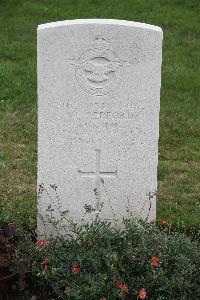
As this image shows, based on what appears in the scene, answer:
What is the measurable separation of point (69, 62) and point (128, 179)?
2.85 feet

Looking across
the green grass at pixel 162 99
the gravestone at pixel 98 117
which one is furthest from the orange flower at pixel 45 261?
the green grass at pixel 162 99

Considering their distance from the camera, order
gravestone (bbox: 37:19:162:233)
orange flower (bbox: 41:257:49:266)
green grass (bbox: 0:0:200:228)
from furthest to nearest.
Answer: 1. green grass (bbox: 0:0:200:228)
2. gravestone (bbox: 37:19:162:233)
3. orange flower (bbox: 41:257:49:266)

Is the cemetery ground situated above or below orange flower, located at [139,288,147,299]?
above

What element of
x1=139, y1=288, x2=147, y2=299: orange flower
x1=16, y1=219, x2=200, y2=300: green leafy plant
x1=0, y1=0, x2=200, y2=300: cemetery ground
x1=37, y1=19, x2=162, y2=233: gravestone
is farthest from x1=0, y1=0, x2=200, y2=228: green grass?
x1=139, y1=288, x2=147, y2=299: orange flower

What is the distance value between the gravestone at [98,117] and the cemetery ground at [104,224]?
0.84 ft

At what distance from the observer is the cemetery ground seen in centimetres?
438

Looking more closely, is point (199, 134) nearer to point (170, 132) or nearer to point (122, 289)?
point (170, 132)

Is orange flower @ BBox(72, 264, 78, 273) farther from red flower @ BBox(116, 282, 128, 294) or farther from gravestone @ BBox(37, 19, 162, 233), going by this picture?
gravestone @ BBox(37, 19, 162, 233)

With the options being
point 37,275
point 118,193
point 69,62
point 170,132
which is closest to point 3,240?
point 37,275

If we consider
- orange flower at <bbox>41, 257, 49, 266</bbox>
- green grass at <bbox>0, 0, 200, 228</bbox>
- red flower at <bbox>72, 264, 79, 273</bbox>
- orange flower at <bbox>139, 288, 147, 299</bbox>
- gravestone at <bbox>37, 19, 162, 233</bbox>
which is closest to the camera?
orange flower at <bbox>139, 288, 147, 299</bbox>

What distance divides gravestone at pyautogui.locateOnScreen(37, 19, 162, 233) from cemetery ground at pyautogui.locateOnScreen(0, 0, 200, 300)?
26 cm

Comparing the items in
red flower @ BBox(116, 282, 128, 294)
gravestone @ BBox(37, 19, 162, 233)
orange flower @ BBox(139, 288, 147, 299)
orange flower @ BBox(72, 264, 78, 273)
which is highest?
gravestone @ BBox(37, 19, 162, 233)

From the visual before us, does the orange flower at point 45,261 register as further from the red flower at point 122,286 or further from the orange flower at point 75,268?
the red flower at point 122,286

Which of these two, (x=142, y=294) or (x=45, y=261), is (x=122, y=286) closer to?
(x=142, y=294)
